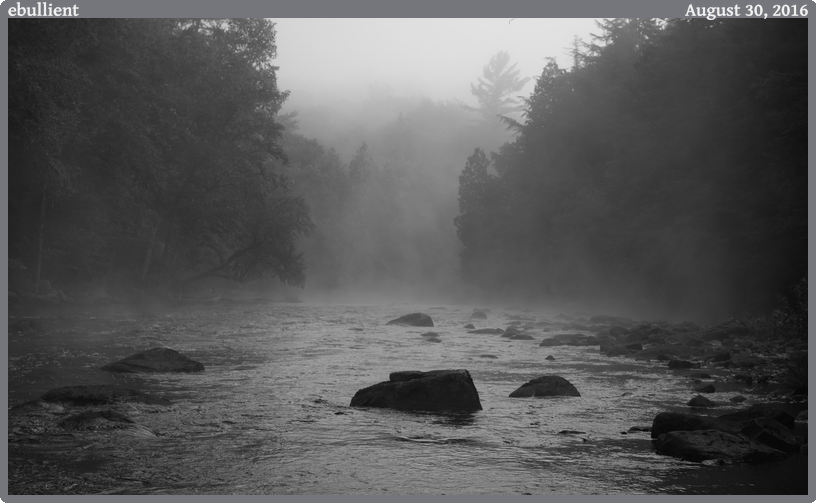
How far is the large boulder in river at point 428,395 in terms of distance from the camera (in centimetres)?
895

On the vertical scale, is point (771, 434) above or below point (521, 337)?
above

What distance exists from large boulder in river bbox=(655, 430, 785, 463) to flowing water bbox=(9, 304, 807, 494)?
16 cm

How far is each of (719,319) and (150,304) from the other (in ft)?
76.1

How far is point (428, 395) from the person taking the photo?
909 centimetres

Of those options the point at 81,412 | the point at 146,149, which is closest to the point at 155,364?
the point at 81,412

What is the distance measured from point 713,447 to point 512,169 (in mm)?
49650

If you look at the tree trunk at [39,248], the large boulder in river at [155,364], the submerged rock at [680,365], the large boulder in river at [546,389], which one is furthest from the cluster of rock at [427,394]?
the tree trunk at [39,248]

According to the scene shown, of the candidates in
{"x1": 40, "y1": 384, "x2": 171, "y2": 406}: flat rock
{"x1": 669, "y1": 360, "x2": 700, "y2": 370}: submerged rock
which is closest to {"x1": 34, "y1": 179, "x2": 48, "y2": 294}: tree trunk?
{"x1": 40, "y1": 384, "x2": 171, "y2": 406}: flat rock

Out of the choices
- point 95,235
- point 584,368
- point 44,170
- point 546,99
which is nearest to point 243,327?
point 44,170

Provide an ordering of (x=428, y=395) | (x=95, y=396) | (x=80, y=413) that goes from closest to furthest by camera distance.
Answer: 1. (x=80, y=413)
2. (x=95, y=396)
3. (x=428, y=395)

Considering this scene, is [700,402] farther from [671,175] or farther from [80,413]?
[671,175]

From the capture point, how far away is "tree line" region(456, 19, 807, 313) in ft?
69.5

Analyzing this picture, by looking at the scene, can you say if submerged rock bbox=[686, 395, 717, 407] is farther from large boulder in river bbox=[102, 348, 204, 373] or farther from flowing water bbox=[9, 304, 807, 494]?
large boulder in river bbox=[102, 348, 204, 373]

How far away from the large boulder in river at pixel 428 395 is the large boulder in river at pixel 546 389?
1226 millimetres
